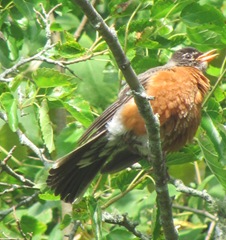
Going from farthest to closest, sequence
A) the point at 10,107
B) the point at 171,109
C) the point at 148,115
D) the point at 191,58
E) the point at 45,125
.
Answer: the point at 191,58
the point at 171,109
the point at 45,125
the point at 10,107
the point at 148,115

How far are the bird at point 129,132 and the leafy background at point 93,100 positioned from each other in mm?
77

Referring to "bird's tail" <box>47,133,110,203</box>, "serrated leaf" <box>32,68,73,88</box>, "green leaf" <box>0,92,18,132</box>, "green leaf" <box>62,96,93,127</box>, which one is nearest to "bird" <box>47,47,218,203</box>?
"bird's tail" <box>47,133,110,203</box>

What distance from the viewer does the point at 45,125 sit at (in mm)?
3955

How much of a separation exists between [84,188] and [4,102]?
84 cm

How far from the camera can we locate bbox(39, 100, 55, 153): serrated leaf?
3928 mm

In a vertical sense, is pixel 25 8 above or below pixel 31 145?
above

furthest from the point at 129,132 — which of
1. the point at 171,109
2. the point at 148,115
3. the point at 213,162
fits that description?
the point at 148,115

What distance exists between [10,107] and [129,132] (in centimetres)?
99

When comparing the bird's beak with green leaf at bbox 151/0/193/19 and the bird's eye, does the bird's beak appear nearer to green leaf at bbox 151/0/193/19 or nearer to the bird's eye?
the bird's eye

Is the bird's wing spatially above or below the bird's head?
above

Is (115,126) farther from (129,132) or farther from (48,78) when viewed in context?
(48,78)

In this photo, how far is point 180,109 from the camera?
4.47 m

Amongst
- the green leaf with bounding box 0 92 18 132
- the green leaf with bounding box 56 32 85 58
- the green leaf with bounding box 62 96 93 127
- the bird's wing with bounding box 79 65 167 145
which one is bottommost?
the bird's wing with bounding box 79 65 167 145

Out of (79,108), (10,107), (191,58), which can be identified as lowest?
(191,58)
